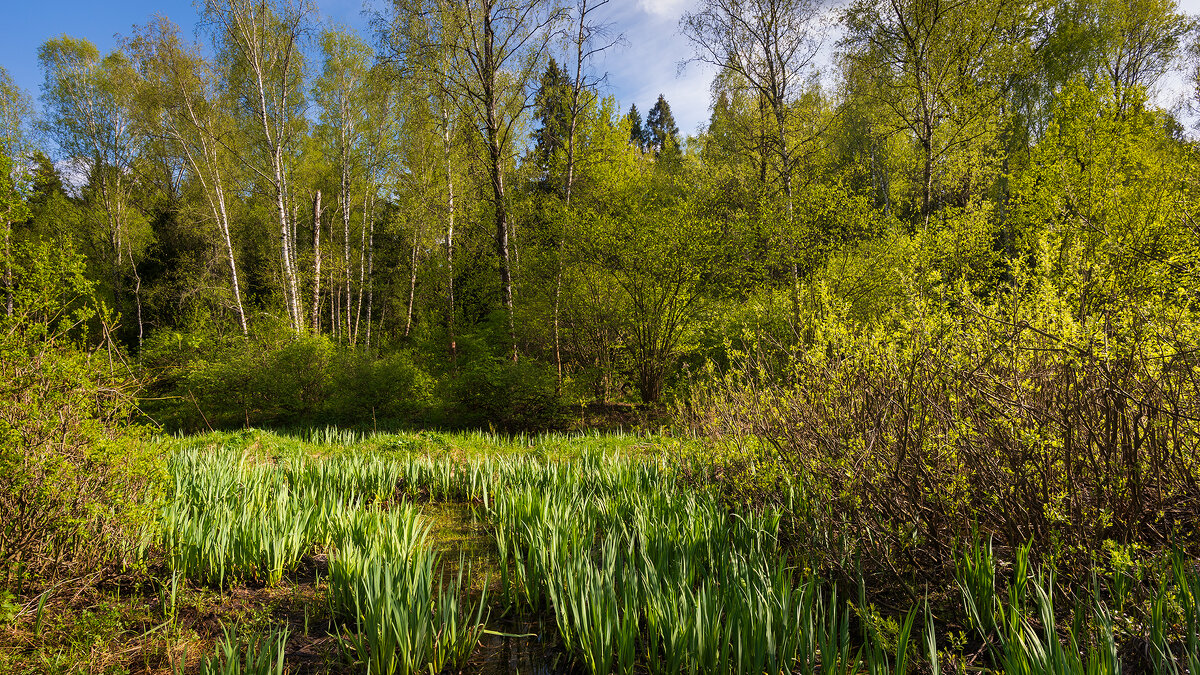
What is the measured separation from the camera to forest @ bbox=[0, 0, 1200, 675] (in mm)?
2375

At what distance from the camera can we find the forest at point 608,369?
7.79 feet

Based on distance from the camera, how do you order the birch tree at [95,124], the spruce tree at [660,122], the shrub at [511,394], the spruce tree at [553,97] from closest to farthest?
the shrub at [511,394] → the spruce tree at [553,97] → the birch tree at [95,124] → the spruce tree at [660,122]

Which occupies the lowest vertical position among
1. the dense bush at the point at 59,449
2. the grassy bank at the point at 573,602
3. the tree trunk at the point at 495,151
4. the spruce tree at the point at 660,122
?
the grassy bank at the point at 573,602

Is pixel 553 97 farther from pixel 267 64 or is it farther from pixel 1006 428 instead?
pixel 1006 428

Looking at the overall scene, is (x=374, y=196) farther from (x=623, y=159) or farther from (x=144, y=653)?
(x=144, y=653)

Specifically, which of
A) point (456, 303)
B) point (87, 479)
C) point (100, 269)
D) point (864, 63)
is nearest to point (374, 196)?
point (456, 303)

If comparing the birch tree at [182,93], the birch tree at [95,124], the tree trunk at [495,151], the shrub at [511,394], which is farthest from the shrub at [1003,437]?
the birch tree at [95,124]

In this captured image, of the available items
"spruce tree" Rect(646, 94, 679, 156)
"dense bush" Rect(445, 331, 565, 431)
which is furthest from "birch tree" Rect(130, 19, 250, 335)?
"spruce tree" Rect(646, 94, 679, 156)

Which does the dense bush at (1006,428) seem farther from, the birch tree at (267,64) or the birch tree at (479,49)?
the birch tree at (267,64)

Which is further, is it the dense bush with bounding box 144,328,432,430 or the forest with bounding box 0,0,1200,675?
the dense bush with bounding box 144,328,432,430

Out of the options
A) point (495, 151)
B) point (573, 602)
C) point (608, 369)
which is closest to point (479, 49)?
point (495, 151)

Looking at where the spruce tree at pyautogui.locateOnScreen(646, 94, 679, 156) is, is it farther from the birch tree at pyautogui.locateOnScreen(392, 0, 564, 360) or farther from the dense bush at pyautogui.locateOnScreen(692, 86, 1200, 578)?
the dense bush at pyautogui.locateOnScreen(692, 86, 1200, 578)

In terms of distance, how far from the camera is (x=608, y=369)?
10.9 metres

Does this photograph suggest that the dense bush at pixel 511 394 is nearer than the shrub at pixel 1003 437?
No
